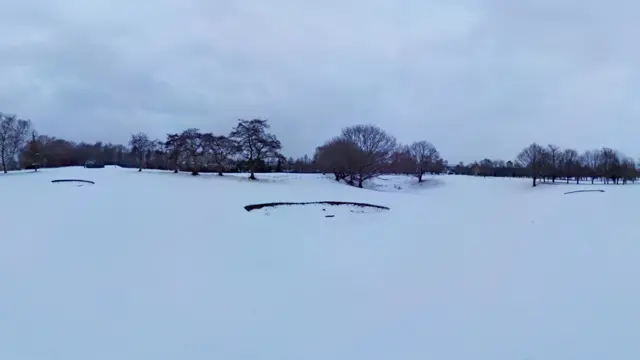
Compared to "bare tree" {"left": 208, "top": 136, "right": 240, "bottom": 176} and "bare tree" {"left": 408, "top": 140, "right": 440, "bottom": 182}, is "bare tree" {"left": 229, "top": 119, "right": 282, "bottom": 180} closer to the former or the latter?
"bare tree" {"left": 208, "top": 136, "right": 240, "bottom": 176}

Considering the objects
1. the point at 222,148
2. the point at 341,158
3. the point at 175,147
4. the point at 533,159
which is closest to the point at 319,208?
the point at 222,148

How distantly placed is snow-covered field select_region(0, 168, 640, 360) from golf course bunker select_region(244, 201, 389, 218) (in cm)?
369

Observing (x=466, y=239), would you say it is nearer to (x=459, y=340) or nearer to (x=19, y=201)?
(x=459, y=340)

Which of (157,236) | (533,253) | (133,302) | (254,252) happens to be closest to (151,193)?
(157,236)

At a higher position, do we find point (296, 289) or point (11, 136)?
point (11, 136)

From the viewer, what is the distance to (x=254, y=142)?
35625 millimetres

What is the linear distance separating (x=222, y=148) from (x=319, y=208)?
62.0 ft

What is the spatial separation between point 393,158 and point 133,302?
156ft

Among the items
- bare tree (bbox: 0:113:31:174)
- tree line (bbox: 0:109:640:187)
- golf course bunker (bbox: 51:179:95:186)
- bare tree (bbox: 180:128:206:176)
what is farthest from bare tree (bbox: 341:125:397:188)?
bare tree (bbox: 0:113:31:174)

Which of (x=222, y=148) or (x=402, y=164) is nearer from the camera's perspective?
(x=222, y=148)

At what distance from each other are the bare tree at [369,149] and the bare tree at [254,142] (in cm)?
1032

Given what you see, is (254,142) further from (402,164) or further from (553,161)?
(553,161)

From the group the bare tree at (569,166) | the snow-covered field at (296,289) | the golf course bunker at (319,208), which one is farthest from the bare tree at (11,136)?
the bare tree at (569,166)

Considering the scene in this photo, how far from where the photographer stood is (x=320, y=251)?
11.9 m
